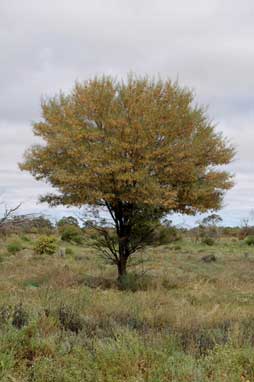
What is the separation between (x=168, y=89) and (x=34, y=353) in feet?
41.3

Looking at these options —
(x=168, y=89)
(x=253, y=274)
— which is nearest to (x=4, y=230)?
(x=168, y=89)

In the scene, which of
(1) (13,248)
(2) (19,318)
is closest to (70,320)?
(2) (19,318)

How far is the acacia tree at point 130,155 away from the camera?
15508 mm

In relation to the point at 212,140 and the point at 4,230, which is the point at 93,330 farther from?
the point at 212,140

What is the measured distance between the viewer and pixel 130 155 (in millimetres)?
15914

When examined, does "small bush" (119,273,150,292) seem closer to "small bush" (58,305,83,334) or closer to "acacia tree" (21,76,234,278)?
"acacia tree" (21,76,234,278)

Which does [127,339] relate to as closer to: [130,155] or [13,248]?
[130,155]

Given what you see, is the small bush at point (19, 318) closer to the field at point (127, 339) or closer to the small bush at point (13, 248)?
the field at point (127, 339)

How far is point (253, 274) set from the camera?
62.7 feet

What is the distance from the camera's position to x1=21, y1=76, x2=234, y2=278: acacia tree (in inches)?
611

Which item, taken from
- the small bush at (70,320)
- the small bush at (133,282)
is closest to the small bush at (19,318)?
the small bush at (70,320)


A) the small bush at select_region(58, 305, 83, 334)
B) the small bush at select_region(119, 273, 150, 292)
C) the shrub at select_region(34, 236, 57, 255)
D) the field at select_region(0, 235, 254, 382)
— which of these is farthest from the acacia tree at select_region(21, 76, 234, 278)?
the shrub at select_region(34, 236, 57, 255)

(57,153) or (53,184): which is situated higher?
(57,153)

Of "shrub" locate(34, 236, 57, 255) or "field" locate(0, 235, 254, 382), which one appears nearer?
"field" locate(0, 235, 254, 382)
